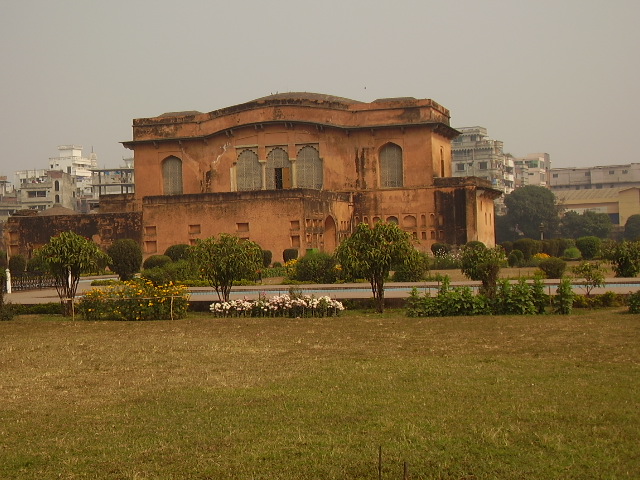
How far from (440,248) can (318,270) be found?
1099 cm

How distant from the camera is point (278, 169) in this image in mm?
35000

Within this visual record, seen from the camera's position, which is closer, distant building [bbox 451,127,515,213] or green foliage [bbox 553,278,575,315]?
green foliage [bbox 553,278,575,315]

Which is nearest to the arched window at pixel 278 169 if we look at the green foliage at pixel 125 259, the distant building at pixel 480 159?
the green foliage at pixel 125 259

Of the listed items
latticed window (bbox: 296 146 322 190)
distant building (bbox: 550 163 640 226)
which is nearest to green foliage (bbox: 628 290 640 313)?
latticed window (bbox: 296 146 322 190)

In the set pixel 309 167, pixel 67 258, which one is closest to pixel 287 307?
pixel 67 258

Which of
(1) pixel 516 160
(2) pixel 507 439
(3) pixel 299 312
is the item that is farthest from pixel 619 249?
(1) pixel 516 160

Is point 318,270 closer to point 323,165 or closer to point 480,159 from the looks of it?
point 323,165

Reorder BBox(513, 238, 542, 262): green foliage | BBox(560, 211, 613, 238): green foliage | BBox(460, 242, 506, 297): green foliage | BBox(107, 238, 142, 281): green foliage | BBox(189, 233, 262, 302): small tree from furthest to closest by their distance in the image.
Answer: BBox(560, 211, 613, 238): green foliage
BBox(513, 238, 542, 262): green foliage
BBox(107, 238, 142, 281): green foliage
BBox(189, 233, 262, 302): small tree
BBox(460, 242, 506, 297): green foliage

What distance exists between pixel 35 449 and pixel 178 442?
91 centimetres

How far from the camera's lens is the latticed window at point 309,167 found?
34.6 m

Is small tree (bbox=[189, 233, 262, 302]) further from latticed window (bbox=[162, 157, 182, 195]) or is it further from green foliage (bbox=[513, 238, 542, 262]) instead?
latticed window (bbox=[162, 157, 182, 195])

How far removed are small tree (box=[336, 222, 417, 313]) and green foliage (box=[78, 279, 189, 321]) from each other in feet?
9.10

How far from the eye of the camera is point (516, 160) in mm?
96438

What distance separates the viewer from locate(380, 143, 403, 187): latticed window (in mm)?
34562
